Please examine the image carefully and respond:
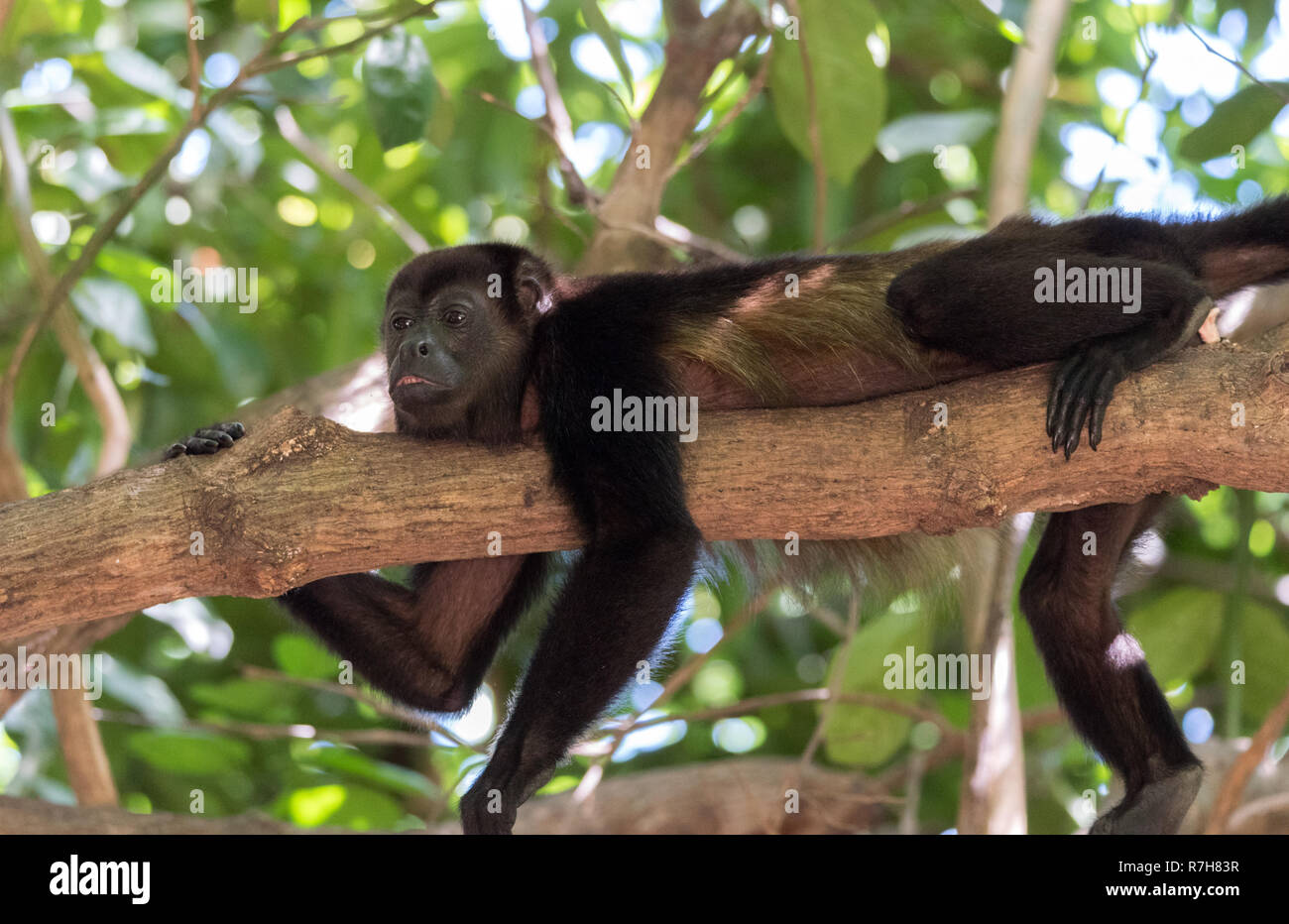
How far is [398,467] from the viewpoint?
3.27 metres

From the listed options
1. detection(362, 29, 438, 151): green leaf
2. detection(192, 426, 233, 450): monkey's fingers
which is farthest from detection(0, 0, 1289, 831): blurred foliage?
detection(192, 426, 233, 450): monkey's fingers

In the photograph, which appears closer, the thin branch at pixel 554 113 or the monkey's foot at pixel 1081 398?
the monkey's foot at pixel 1081 398

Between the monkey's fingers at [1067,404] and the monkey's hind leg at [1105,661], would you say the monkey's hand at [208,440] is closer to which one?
the monkey's fingers at [1067,404]

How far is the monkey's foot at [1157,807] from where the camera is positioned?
3748mm

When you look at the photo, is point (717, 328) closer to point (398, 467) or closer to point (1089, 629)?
point (398, 467)

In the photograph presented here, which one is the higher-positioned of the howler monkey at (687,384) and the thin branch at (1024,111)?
the thin branch at (1024,111)

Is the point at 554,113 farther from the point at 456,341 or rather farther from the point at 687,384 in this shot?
the point at 687,384

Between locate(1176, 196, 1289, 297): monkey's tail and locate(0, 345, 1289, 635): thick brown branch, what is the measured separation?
2.24ft

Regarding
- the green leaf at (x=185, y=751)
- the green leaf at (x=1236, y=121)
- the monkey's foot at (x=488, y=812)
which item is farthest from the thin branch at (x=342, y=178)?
the green leaf at (x=1236, y=121)

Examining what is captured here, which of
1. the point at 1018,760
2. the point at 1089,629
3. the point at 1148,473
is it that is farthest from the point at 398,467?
the point at 1018,760

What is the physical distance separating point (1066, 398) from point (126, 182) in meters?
4.00

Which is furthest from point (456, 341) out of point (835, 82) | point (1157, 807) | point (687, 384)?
point (1157, 807)

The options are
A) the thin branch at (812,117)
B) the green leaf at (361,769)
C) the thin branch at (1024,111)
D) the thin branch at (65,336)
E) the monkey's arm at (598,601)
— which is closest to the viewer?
the monkey's arm at (598,601)

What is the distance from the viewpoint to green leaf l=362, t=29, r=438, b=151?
416 cm
